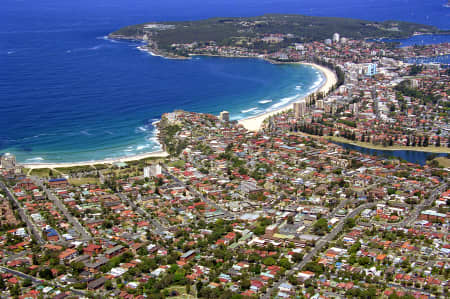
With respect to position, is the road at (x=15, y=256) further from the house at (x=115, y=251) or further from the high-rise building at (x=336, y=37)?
the high-rise building at (x=336, y=37)

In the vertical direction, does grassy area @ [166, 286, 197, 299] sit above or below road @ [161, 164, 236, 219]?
below

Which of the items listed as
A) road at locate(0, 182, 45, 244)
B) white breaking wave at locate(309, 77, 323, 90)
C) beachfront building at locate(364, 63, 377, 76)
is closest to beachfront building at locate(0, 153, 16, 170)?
road at locate(0, 182, 45, 244)

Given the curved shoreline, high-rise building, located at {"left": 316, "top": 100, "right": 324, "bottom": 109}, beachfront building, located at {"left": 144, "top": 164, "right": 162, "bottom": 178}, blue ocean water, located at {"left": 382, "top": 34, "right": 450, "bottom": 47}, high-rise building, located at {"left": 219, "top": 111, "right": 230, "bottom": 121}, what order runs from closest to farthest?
beachfront building, located at {"left": 144, "top": 164, "right": 162, "bottom": 178} → the curved shoreline → high-rise building, located at {"left": 219, "top": 111, "right": 230, "bottom": 121} → high-rise building, located at {"left": 316, "top": 100, "right": 324, "bottom": 109} → blue ocean water, located at {"left": 382, "top": 34, "right": 450, "bottom": 47}

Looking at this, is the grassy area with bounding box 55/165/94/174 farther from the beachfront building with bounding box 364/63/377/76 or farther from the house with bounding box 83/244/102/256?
the beachfront building with bounding box 364/63/377/76

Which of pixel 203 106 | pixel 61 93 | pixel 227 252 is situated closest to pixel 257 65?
pixel 203 106

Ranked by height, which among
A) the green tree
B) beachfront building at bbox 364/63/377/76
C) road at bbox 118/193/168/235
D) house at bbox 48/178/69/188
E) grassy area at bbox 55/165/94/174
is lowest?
the green tree

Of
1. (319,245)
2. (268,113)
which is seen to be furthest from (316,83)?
(319,245)

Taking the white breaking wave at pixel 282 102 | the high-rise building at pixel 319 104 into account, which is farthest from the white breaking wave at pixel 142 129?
the high-rise building at pixel 319 104
